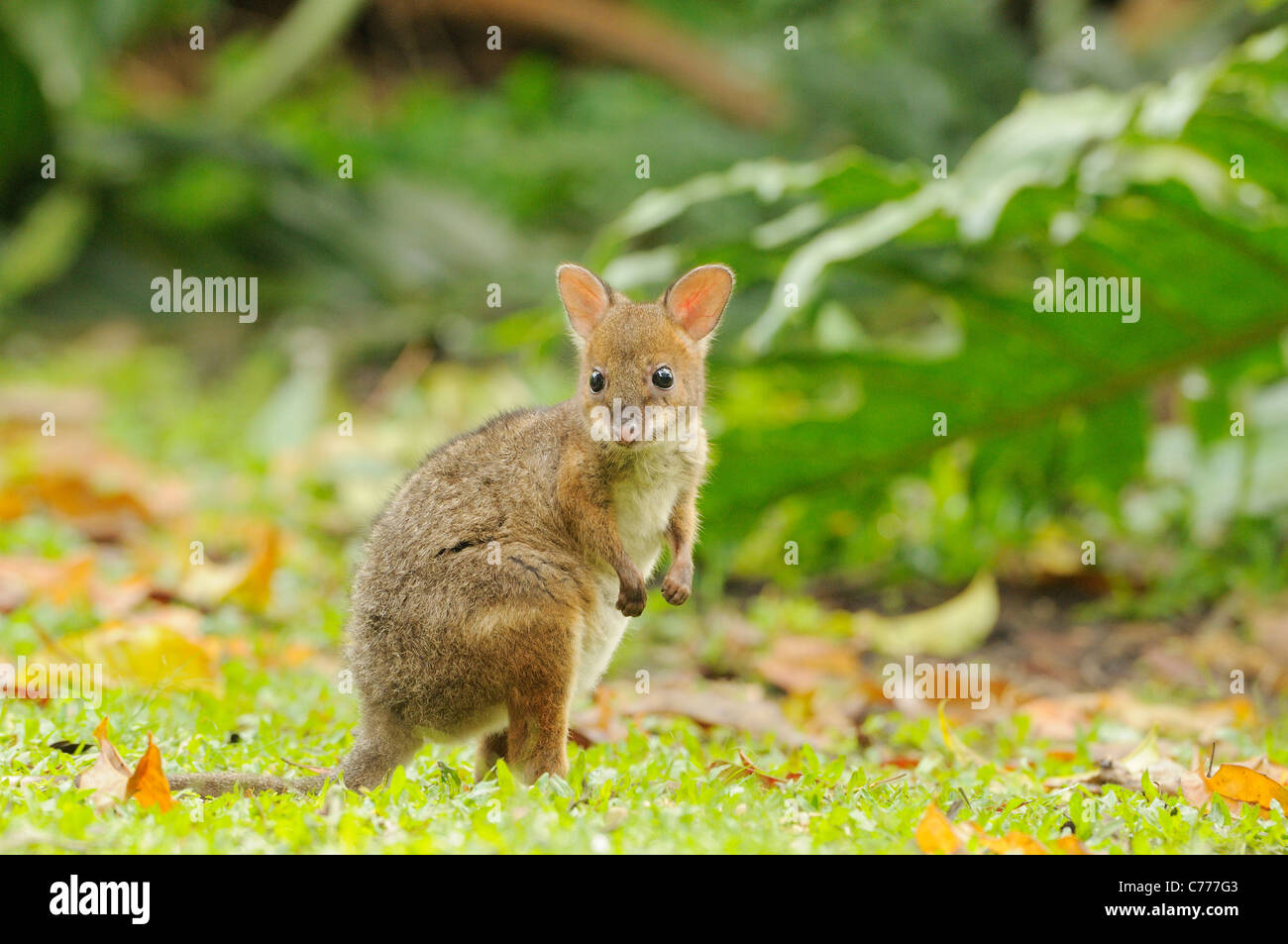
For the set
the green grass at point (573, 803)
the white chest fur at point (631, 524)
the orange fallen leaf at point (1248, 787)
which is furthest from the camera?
the white chest fur at point (631, 524)

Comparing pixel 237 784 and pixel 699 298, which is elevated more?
pixel 699 298

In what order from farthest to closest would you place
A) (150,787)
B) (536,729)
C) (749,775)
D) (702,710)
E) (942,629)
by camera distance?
(942,629), (702,710), (749,775), (536,729), (150,787)

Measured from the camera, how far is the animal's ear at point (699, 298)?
352 cm

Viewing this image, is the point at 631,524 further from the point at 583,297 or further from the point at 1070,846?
the point at 1070,846

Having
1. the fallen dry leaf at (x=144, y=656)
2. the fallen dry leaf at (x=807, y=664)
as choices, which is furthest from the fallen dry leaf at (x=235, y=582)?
the fallen dry leaf at (x=807, y=664)

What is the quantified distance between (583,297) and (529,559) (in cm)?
79

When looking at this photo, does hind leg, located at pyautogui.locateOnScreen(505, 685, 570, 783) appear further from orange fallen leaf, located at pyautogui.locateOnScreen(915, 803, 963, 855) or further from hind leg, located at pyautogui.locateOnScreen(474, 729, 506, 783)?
orange fallen leaf, located at pyautogui.locateOnScreen(915, 803, 963, 855)

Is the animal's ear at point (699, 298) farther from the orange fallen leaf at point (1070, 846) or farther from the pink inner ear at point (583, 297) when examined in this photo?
the orange fallen leaf at point (1070, 846)

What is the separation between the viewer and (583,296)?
362cm

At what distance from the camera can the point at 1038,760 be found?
3.92 m

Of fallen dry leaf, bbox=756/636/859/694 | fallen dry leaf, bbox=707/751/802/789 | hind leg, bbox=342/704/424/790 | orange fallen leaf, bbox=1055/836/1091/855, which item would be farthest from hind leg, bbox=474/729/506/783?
fallen dry leaf, bbox=756/636/859/694

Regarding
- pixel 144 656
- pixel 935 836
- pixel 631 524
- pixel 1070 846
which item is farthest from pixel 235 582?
pixel 1070 846

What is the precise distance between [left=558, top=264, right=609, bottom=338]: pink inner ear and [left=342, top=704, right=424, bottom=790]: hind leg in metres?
1.15

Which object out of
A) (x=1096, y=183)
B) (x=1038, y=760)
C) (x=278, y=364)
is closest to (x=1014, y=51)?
(x=1096, y=183)
